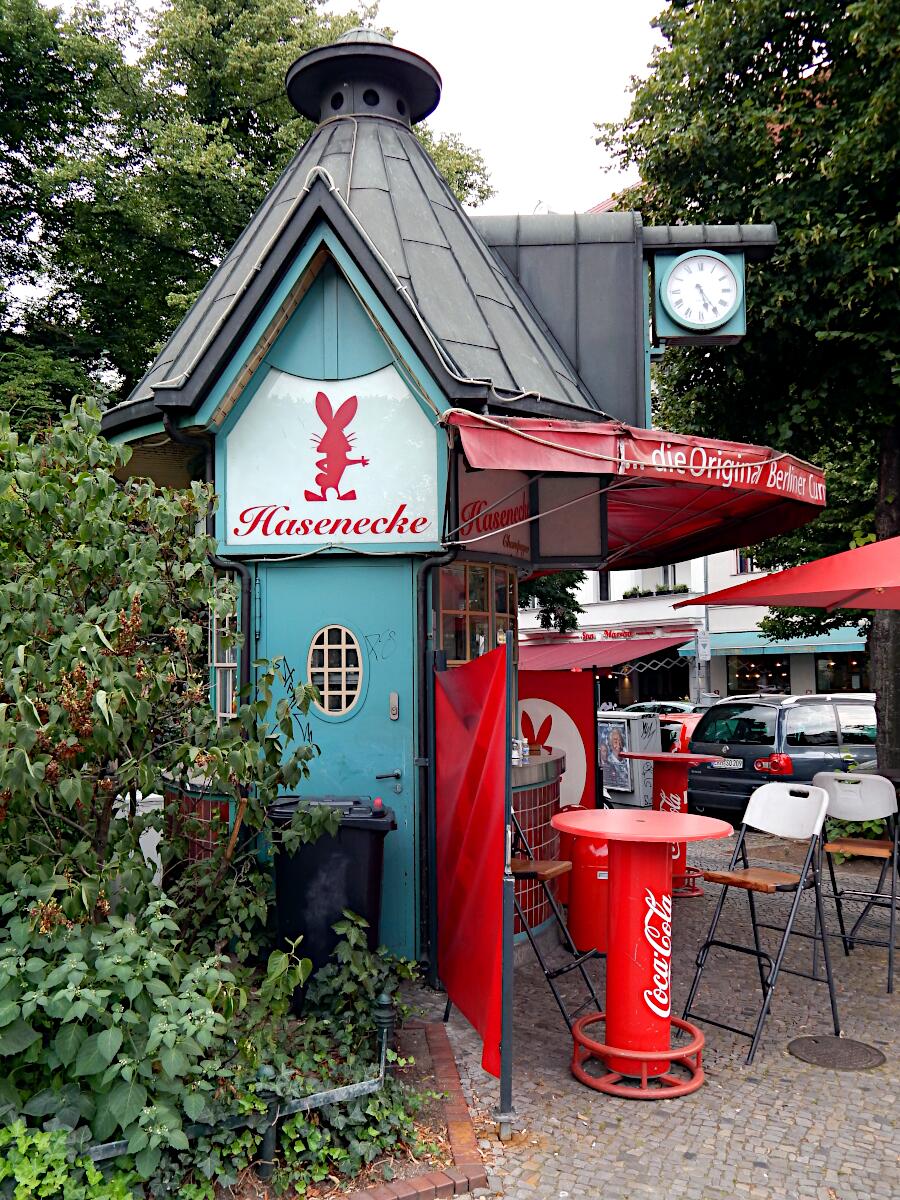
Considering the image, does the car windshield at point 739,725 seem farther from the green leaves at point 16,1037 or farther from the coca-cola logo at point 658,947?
the green leaves at point 16,1037

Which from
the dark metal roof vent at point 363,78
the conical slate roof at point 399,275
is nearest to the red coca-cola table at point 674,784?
the conical slate roof at point 399,275

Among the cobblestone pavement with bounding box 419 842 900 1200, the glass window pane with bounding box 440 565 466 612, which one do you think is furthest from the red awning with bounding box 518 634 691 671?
the cobblestone pavement with bounding box 419 842 900 1200

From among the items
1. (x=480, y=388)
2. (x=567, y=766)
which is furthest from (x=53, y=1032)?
(x=567, y=766)

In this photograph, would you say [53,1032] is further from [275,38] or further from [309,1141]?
[275,38]

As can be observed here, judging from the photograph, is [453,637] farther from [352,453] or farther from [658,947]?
[658,947]

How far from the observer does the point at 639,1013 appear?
503 centimetres

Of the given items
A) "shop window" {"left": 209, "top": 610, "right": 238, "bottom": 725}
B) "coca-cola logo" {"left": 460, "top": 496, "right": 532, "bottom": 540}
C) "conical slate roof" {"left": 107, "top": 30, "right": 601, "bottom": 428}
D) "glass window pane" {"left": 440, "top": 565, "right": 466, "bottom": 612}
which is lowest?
"shop window" {"left": 209, "top": 610, "right": 238, "bottom": 725}

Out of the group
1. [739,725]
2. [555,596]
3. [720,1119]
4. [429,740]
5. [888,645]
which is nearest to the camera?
[720,1119]

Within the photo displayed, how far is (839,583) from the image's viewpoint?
23.4 feet

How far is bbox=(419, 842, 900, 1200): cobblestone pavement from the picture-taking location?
13.3 feet

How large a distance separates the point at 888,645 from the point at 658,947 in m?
7.32

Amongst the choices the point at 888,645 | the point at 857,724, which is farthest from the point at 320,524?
the point at 857,724

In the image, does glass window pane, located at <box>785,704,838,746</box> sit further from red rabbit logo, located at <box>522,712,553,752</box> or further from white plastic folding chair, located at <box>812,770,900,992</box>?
white plastic folding chair, located at <box>812,770,900,992</box>

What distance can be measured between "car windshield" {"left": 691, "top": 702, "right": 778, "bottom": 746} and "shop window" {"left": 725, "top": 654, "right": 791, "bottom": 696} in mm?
19570
